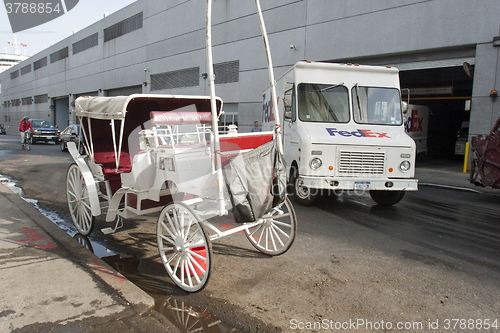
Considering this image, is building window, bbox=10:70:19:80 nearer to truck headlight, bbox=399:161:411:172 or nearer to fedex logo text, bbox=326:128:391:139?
fedex logo text, bbox=326:128:391:139

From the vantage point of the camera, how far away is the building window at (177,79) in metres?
25.2

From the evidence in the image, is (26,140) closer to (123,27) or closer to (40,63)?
(123,27)

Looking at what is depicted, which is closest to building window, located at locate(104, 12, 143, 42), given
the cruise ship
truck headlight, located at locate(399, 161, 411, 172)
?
truck headlight, located at locate(399, 161, 411, 172)

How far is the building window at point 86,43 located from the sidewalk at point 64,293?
128ft

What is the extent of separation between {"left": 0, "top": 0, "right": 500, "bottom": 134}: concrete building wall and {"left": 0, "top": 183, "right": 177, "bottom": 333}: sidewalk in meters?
14.4

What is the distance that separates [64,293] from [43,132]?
27721 mm

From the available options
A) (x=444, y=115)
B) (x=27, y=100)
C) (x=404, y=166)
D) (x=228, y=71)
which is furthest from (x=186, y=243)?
(x=27, y=100)

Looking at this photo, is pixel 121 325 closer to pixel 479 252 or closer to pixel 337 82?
pixel 479 252

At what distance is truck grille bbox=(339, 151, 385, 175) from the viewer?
680 centimetres

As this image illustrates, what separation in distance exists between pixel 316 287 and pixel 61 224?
476 cm

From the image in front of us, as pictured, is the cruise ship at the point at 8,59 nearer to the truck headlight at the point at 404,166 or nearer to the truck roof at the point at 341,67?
the truck roof at the point at 341,67

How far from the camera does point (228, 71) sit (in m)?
22.8

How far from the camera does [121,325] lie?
9.59 ft

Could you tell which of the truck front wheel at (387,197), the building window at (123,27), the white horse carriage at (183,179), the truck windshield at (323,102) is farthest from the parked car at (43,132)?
the truck front wheel at (387,197)
